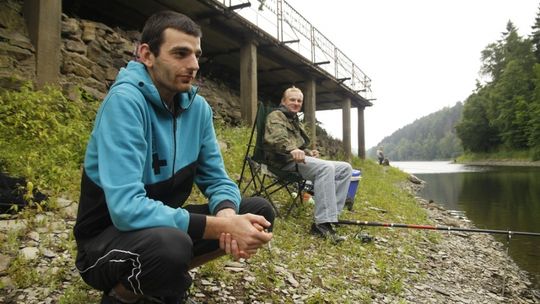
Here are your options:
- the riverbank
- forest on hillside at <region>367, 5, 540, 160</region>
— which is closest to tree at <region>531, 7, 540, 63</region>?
forest on hillside at <region>367, 5, 540, 160</region>

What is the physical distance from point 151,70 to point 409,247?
15.4ft

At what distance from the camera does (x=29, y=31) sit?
5953 millimetres

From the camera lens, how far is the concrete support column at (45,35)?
5.82 meters

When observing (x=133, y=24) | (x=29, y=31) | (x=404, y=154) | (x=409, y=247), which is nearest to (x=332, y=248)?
(x=409, y=247)

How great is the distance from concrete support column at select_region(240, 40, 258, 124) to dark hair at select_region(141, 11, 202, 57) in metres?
9.32

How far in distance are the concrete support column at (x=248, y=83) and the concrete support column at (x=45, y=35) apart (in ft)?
19.8

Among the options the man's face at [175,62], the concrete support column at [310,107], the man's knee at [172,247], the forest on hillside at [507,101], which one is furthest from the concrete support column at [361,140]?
the forest on hillside at [507,101]

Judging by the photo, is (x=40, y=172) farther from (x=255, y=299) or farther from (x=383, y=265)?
(x=383, y=265)

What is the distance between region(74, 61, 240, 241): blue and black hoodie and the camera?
1.72 m

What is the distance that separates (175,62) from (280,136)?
124 inches

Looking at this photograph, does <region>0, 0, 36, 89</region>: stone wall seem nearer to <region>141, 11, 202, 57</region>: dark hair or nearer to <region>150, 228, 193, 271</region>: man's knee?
<region>141, 11, 202, 57</region>: dark hair

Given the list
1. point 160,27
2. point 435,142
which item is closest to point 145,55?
point 160,27

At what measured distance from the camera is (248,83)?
37.7 feet

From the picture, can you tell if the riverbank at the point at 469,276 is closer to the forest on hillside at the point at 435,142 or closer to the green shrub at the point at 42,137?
the green shrub at the point at 42,137
